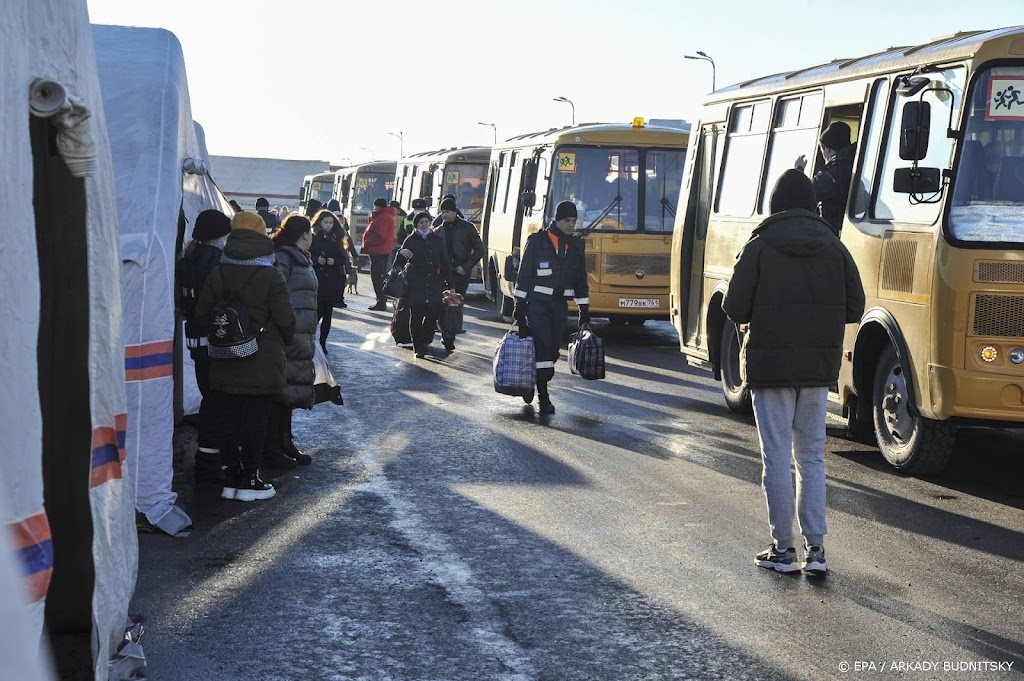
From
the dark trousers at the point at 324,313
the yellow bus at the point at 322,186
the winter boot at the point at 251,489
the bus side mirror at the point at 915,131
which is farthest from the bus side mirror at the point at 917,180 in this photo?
the yellow bus at the point at 322,186

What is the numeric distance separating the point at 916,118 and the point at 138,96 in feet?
16.8

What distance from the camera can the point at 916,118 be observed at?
931cm

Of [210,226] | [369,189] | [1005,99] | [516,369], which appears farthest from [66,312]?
[369,189]

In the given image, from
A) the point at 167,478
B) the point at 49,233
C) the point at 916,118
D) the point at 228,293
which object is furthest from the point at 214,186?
the point at 49,233

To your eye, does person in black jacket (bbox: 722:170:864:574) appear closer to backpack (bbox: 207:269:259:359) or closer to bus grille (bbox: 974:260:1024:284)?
bus grille (bbox: 974:260:1024:284)

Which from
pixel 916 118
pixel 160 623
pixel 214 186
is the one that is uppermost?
pixel 916 118

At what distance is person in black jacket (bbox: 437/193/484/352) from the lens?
19.5m

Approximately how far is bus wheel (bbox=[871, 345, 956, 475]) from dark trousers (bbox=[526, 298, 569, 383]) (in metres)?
3.39

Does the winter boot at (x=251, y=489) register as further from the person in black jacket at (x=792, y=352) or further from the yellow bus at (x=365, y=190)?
the yellow bus at (x=365, y=190)

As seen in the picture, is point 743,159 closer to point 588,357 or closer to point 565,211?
point 565,211

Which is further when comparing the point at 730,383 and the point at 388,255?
the point at 388,255

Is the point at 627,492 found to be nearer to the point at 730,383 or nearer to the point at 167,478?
the point at 167,478

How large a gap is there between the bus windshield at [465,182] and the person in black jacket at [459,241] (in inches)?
458

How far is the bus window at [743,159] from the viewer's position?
12984 mm
